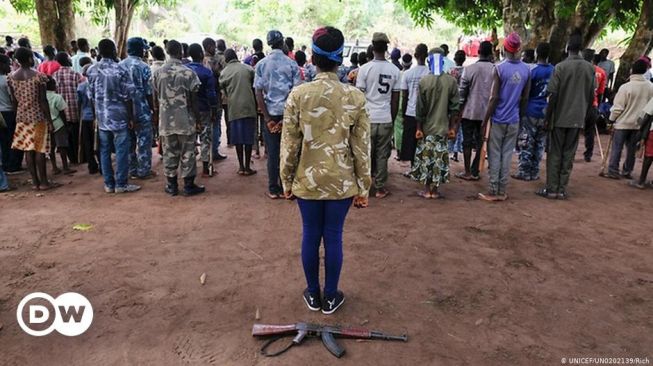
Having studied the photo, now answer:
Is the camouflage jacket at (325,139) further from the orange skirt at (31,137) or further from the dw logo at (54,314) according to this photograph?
the orange skirt at (31,137)

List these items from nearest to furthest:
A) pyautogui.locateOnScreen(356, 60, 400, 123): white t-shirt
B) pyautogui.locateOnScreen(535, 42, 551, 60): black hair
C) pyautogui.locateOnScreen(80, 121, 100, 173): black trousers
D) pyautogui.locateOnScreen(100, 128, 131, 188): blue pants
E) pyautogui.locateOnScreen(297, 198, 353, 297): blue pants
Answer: pyautogui.locateOnScreen(297, 198, 353, 297): blue pants < pyautogui.locateOnScreen(356, 60, 400, 123): white t-shirt < pyautogui.locateOnScreen(100, 128, 131, 188): blue pants < pyautogui.locateOnScreen(535, 42, 551, 60): black hair < pyautogui.locateOnScreen(80, 121, 100, 173): black trousers

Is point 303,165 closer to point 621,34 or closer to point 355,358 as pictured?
point 355,358

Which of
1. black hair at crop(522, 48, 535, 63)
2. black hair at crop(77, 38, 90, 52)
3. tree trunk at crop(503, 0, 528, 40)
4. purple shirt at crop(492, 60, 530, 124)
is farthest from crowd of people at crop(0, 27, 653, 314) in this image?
tree trunk at crop(503, 0, 528, 40)

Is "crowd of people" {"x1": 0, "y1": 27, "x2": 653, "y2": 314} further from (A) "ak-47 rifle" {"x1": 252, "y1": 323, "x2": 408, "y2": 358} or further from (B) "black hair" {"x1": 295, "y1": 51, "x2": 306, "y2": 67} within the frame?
(A) "ak-47 rifle" {"x1": 252, "y1": 323, "x2": 408, "y2": 358}

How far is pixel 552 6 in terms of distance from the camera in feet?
34.0

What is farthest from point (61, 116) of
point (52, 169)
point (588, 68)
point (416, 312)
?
point (588, 68)

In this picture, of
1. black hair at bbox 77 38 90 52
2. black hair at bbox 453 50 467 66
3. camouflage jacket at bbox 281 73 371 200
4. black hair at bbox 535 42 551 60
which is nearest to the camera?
camouflage jacket at bbox 281 73 371 200

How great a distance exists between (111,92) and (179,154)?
1.06 metres

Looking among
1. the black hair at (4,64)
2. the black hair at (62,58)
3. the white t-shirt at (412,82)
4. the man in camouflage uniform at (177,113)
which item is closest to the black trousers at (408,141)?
the white t-shirt at (412,82)

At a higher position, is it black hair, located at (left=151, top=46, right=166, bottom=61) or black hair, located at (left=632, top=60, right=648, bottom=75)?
black hair, located at (left=151, top=46, right=166, bottom=61)

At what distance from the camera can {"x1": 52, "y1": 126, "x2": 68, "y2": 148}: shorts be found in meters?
6.40

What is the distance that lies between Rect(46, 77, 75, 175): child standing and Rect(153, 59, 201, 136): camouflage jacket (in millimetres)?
1667

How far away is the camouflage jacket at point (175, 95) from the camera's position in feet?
17.4

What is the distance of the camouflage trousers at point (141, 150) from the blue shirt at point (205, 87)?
82cm
